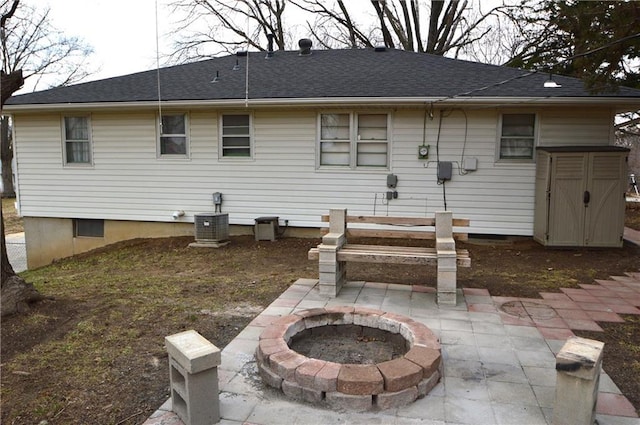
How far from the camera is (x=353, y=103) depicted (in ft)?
26.4

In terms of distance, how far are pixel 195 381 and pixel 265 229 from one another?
20.9ft

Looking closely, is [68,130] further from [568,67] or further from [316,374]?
[568,67]

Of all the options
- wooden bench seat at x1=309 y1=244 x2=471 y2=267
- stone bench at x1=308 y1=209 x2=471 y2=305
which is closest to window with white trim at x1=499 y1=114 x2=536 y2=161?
stone bench at x1=308 y1=209 x2=471 y2=305

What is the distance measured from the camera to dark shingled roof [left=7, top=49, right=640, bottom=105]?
7.95 m

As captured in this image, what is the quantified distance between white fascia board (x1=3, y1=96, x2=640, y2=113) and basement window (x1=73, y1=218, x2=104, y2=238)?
8.57 feet

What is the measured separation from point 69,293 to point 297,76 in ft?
21.5

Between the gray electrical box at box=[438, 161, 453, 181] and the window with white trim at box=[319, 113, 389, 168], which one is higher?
the window with white trim at box=[319, 113, 389, 168]

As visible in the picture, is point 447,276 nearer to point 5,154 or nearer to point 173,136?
point 173,136

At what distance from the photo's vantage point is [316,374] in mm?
2645

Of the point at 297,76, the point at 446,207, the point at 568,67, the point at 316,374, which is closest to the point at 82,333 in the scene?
the point at 316,374

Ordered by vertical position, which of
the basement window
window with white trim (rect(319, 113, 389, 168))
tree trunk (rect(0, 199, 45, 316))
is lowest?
the basement window

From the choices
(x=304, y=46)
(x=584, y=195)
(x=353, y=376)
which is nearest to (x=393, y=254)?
(x=353, y=376)

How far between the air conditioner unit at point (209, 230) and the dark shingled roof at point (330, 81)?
2407 mm

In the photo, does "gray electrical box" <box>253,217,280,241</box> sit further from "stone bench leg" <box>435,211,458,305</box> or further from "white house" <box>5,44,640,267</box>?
"stone bench leg" <box>435,211,458,305</box>
